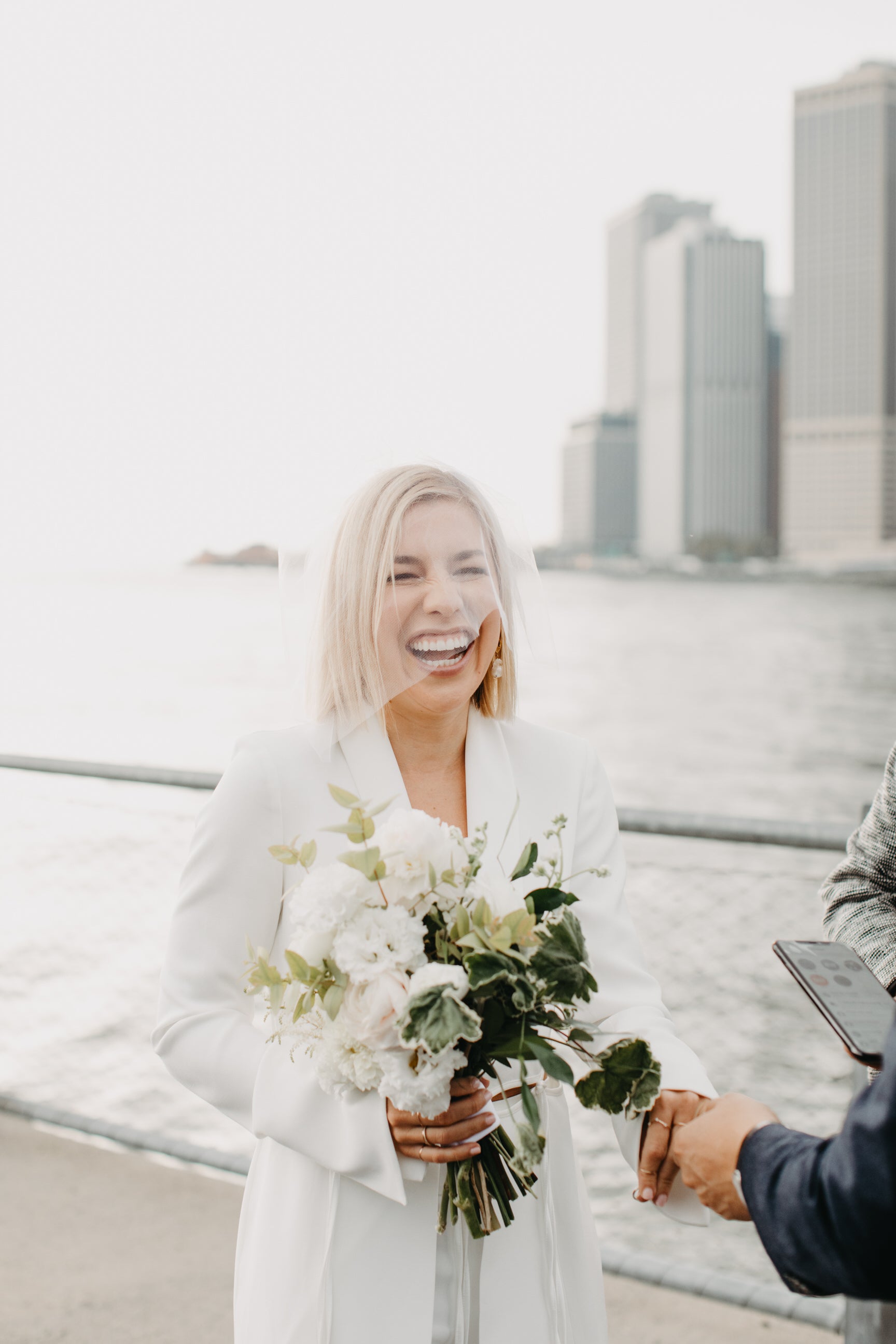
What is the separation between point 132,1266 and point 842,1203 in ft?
7.81

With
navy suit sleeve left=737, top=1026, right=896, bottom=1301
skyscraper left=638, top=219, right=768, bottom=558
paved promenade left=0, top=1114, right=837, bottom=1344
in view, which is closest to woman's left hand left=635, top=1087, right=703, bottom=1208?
navy suit sleeve left=737, top=1026, right=896, bottom=1301

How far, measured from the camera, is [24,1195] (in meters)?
3.03

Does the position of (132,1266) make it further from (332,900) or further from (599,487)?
(599,487)

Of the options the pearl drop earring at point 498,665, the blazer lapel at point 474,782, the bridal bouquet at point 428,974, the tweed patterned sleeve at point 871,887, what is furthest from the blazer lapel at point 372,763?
the tweed patterned sleeve at point 871,887

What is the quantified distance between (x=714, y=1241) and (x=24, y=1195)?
4.83 meters

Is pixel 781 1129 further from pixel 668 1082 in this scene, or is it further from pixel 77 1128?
pixel 77 1128

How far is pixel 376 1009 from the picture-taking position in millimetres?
1172

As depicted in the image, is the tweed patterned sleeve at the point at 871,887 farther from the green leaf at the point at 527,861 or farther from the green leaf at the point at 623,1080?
the green leaf at the point at 527,861

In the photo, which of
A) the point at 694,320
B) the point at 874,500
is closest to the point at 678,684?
the point at 874,500

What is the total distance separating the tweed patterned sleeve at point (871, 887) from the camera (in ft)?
5.98

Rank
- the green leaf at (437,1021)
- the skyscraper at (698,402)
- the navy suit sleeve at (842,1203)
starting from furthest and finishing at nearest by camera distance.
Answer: the skyscraper at (698,402) < the green leaf at (437,1021) < the navy suit sleeve at (842,1203)

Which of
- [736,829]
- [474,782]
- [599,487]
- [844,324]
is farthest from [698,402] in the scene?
[844,324]

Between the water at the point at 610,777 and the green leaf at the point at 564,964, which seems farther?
the water at the point at 610,777

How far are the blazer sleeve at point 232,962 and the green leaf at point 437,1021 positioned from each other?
347 mm
